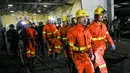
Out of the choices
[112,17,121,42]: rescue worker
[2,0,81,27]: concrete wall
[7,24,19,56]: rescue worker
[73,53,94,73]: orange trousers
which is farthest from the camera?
[2,0,81,27]: concrete wall

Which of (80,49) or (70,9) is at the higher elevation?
(70,9)

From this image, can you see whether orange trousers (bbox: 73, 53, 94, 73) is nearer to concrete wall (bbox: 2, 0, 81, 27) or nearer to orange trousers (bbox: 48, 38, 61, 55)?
orange trousers (bbox: 48, 38, 61, 55)

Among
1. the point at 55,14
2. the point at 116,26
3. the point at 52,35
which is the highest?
the point at 55,14

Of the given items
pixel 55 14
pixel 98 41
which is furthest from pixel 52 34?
pixel 55 14

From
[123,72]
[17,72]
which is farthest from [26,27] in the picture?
[123,72]

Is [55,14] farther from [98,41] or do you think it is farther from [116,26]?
[98,41]

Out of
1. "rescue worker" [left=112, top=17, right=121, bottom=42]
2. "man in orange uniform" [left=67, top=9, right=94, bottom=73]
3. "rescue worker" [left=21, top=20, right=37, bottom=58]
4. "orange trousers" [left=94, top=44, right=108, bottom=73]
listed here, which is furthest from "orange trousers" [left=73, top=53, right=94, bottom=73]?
"rescue worker" [left=112, top=17, right=121, bottom=42]

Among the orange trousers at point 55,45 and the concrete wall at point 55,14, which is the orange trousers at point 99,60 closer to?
the orange trousers at point 55,45

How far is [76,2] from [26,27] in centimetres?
1758

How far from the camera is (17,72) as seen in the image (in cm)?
751

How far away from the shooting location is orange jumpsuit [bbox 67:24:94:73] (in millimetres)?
3936

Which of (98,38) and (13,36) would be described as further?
(13,36)

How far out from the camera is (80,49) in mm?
3959

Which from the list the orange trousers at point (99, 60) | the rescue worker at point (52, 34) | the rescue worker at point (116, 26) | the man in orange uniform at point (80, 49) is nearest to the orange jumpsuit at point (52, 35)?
the rescue worker at point (52, 34)
